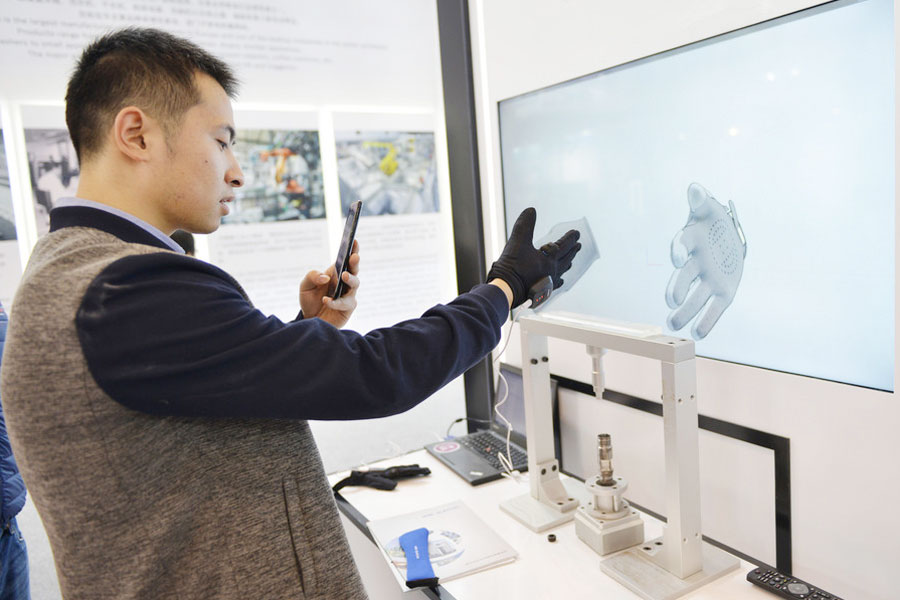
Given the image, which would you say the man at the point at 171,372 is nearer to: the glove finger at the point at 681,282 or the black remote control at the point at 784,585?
the glove finger at the point at 681,282

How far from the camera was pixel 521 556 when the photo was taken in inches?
45.9

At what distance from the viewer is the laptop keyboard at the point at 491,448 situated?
156 cm

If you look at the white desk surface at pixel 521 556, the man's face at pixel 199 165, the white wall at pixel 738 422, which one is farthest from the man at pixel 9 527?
the white wall at pixel 738 422

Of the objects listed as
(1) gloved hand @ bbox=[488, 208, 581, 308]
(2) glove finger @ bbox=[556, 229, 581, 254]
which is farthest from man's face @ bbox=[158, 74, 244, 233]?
(2) glove finger @ bbox=[556, 229, 581, 254]

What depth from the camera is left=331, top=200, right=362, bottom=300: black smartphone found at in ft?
3.57

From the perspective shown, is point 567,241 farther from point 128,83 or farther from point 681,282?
point 128,83

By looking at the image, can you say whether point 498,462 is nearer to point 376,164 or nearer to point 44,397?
point 44,397

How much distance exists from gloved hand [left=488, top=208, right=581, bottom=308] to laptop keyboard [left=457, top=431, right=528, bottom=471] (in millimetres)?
704

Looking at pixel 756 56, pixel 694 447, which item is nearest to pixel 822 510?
pixel 694 447

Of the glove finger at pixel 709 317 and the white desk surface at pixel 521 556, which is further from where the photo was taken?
the glove finger at pixel 709 317

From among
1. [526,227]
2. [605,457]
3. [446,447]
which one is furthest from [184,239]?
[605,457]

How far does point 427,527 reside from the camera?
128 cm

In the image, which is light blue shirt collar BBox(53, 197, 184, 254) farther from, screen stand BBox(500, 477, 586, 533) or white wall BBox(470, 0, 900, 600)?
white wall BBox(470, 0, 900, 600)

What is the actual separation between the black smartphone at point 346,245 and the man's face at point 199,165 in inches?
Result: 10.6
